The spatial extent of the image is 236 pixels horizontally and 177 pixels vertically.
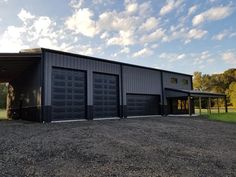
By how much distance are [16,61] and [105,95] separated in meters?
7.93

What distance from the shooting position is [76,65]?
18.8m

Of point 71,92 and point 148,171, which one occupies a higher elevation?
point 71,92

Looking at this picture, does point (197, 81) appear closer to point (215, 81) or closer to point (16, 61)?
point (215, 81)

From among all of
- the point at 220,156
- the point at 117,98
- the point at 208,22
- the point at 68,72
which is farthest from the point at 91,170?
the point at 208,22

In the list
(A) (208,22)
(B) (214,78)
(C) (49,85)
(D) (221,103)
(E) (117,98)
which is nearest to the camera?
(C) (49,85)

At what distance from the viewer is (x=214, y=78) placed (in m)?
62.8

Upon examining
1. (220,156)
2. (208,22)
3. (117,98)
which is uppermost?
(208,22)

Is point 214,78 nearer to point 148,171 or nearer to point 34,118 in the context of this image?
point 34,118

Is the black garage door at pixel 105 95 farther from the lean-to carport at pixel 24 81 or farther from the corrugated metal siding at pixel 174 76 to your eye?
the corrugated metal siding at pixel 174 76

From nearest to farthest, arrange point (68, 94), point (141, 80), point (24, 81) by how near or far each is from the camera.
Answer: point (68, 94) < point (24, 81) < point (141, 80)

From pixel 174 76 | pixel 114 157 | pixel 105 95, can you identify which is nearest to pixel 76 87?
pixel 105 95

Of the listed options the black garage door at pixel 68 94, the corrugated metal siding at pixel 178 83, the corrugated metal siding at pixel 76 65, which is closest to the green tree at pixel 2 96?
the corrugated metal siding at pixel 178 83

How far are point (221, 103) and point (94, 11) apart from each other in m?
47.8

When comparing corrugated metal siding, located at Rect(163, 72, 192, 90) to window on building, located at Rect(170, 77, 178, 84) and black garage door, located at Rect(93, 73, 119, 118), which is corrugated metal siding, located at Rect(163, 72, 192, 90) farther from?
black garage door, located at Rect(93, 73, 119, 118)
